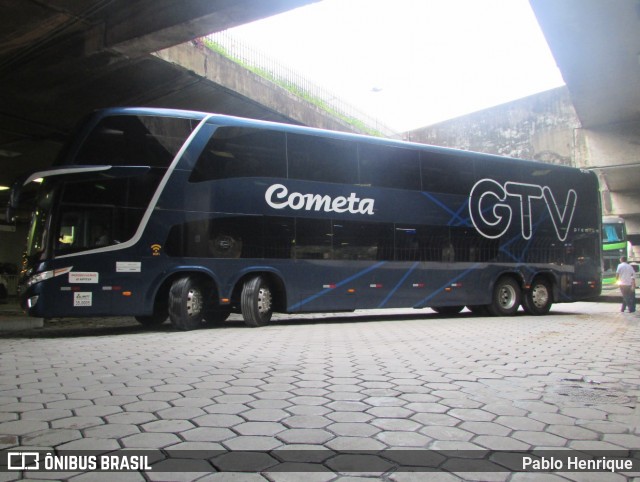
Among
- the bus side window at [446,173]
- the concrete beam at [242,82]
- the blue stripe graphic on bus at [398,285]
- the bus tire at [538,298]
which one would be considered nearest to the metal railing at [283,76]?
the concrete beam at [242,82]

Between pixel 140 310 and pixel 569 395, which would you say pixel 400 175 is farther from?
pixel 569 395

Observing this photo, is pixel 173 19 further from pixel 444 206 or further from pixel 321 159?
pixel 444 206

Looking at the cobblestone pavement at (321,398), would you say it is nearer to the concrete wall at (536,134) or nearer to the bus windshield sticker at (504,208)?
the bus windshield sticker at (504,208)

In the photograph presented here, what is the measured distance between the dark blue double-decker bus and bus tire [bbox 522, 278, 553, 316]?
46 millimetres

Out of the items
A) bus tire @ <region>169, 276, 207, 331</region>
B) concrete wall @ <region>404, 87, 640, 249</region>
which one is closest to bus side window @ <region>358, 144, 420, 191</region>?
bus tire @ <region>169, 276, 207, 331</region>

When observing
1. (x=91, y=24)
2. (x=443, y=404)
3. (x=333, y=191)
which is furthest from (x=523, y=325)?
(x=91, y=24)

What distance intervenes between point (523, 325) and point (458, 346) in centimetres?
416

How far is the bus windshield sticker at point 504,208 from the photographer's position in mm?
12961

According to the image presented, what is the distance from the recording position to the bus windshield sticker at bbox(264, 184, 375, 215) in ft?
34.2

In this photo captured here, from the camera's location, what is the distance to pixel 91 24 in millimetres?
9414

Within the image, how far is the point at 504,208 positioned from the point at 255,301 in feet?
24.6

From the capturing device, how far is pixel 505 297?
1356cm

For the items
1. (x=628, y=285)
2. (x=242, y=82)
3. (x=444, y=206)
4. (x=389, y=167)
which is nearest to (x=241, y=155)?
(x=242, y=82)

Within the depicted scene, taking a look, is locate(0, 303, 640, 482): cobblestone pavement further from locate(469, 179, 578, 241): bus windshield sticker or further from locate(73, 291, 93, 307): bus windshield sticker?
locate(469, 179, 578, 241): bus windshield sticker
